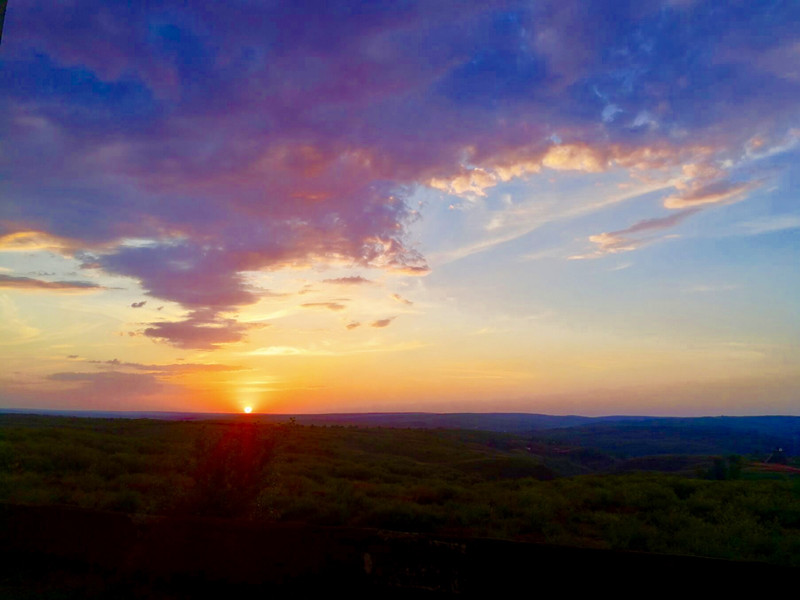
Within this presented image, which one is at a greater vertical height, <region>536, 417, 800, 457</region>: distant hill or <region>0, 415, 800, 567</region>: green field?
<region>0, 415, 800, 567</region>: green field

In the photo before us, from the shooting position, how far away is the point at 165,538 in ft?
17.1

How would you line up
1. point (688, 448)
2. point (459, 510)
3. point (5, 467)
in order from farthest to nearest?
point (688, 448)
point (5, 467)
point (459, 510)

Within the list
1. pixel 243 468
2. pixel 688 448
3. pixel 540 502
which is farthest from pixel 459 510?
pixel 688 448

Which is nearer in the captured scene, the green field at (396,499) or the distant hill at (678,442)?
the green field at (396,499)

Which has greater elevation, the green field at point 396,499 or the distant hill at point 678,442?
the green field at point 396,499

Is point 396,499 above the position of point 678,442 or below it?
above

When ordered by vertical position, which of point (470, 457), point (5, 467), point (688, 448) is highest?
point (5, 467)

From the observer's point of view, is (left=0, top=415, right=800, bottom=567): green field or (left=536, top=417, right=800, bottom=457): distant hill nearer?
(left=0, top=415, right=800, bottom=567): green field

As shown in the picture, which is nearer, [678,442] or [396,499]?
[396,499]

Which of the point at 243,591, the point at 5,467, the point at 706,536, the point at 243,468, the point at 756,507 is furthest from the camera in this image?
the point at 5,467

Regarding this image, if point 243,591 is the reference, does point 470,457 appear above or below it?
below

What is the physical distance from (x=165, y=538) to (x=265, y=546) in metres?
1.04

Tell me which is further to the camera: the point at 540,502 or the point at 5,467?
the point at 5,467

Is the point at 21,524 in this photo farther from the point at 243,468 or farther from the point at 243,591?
the point at 243,468
